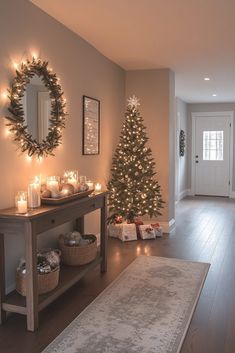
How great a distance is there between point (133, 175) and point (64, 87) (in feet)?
5.96

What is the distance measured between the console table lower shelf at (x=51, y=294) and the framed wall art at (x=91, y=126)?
1.53 meters

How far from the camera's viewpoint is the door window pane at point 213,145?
973cm

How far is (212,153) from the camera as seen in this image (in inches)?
388

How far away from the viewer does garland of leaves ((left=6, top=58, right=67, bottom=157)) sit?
2967 mm

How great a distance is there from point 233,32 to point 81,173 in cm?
234

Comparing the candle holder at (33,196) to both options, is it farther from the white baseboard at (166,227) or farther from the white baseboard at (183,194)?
the white baseboard at (183,194)

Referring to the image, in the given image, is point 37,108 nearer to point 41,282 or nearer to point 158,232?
point 41,282

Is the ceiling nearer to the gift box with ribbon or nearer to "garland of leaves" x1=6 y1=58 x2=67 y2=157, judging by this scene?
"garland of leaves" x1=6 y1=58 x2=67 y2=157

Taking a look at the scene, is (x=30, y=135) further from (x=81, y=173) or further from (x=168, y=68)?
(x=168, y=68)

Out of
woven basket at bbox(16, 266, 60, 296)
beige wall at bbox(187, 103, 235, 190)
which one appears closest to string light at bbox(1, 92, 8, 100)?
woven basket at bbox(16, 266, 60, 296)

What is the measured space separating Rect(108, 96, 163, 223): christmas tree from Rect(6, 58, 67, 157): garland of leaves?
5.20ft

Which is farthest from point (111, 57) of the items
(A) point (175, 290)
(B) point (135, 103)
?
(A) point (175, 290)

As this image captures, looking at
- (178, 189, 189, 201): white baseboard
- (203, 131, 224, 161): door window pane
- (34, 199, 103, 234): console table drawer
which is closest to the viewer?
(34, 199, 103, 234): console table drawer

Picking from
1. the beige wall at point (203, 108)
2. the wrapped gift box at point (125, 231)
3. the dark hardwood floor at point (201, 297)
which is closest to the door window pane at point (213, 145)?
the beige wall at point (203, 108)
